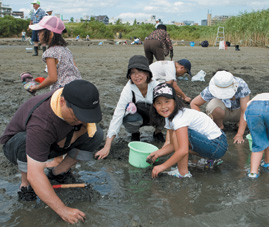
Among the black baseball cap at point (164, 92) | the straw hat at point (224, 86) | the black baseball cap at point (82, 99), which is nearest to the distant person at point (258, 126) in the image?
the straw hat at point (224, 86)

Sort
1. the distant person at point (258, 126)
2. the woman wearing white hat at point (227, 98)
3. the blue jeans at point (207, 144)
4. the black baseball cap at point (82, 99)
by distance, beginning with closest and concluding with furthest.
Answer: the black baseball cap at point (82, 99)
the distant person at point (258, 126)
the blue jeans at point (207, 144)
the woman wearing white hat at point (227, 98)

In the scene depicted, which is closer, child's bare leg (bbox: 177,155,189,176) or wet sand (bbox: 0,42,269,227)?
wet sand (bbox: 0,42,269,227)

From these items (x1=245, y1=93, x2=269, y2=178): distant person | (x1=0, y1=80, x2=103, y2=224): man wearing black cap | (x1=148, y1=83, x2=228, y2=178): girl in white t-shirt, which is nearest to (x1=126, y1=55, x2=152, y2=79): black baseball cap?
(x1=148, y1=83, x2=228, y2=178): girl in white t-shirt

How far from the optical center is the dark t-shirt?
192cm

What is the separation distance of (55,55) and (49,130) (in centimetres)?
143

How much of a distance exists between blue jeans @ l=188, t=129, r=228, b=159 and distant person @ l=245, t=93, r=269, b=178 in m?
0.30

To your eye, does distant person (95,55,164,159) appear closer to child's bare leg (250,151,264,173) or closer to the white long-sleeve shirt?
the white long-sleeve shirt

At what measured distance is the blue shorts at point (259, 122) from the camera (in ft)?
8.73

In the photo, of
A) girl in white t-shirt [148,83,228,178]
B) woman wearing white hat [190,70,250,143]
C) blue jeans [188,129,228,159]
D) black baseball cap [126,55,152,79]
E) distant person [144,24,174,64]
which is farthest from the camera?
distant person [144,24,174,64]

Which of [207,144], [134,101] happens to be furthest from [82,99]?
[134,101]

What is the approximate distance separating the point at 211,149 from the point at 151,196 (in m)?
0.80

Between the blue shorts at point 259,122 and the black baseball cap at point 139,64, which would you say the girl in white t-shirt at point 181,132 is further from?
the black baseball cap at point 139,64

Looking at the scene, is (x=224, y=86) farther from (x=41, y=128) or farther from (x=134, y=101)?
(x=41, y=128)

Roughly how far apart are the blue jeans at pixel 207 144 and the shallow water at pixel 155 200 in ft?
0.73
